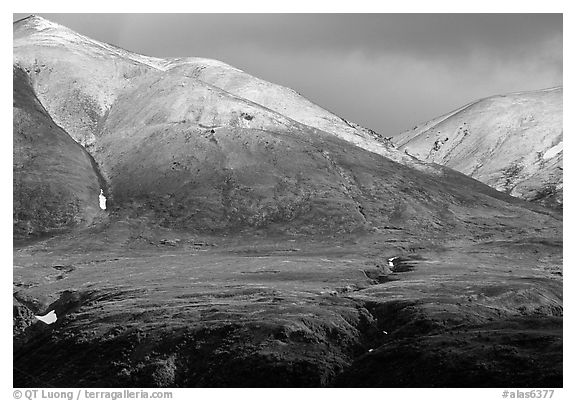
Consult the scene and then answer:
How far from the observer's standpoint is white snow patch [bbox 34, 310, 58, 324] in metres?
188

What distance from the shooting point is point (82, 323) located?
180 m

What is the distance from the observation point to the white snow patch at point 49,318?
188250 millimetres

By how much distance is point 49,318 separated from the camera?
19062cm
